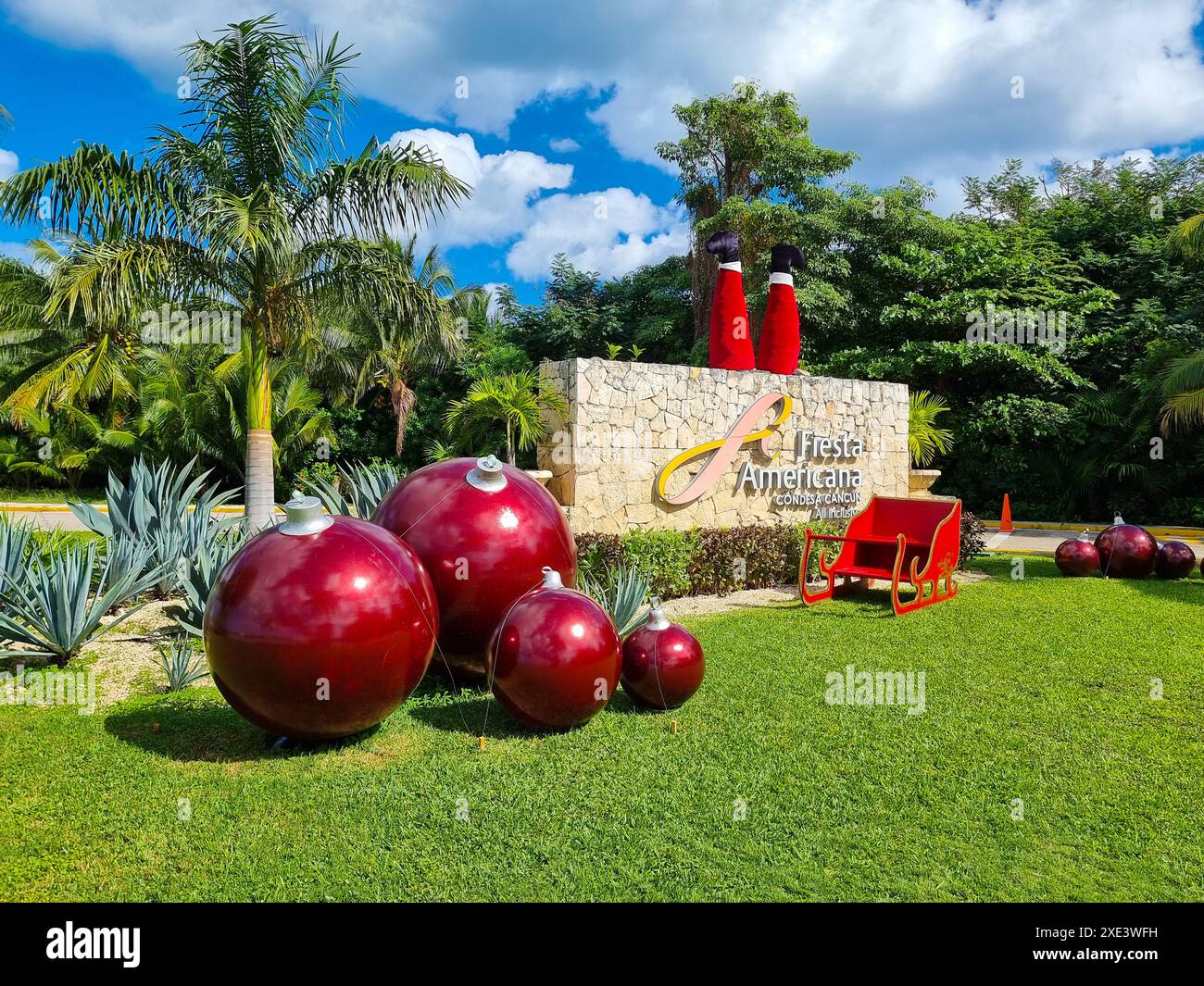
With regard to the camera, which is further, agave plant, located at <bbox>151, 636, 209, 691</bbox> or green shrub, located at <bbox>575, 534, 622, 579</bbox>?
green shrub, located at <bbox>575, 534, 622, 579</bbox>

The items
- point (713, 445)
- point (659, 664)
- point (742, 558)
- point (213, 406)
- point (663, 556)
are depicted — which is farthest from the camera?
point (213, 406)

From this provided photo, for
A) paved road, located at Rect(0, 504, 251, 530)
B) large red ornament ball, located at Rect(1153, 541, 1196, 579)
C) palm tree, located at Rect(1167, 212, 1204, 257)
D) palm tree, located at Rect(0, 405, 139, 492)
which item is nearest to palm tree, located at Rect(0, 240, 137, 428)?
palm tree, located at Rect(0, 405, 139, 492)

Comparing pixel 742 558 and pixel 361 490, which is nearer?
pixel 361 490

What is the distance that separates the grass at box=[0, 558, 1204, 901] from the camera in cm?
327

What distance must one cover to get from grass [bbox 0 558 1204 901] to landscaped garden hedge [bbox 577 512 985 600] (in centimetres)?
297

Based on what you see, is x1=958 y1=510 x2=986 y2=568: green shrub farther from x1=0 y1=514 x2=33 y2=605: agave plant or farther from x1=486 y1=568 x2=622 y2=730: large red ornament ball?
x1=0 y1=514 x2=33 y2=605: agave plant

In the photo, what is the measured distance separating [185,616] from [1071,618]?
8596 millimetres

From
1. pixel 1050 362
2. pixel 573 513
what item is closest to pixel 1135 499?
pixel 1050 362

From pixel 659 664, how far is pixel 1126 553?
9.29 meters

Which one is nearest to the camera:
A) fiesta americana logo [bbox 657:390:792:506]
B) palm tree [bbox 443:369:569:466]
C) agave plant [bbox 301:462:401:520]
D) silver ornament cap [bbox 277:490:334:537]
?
silver ornament cap [bbox 277:490:334:537]

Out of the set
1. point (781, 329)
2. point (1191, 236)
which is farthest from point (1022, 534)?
point (781, 329)

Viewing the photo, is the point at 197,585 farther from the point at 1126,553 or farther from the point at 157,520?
the point at 1126,553

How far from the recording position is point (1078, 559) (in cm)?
1159

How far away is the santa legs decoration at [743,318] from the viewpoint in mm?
11242
